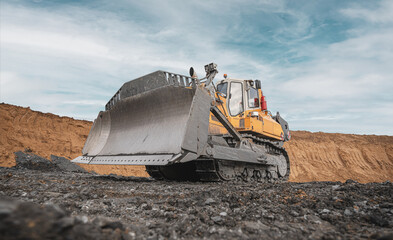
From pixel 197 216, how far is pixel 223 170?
3.81 m

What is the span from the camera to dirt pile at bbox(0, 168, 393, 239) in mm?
1462

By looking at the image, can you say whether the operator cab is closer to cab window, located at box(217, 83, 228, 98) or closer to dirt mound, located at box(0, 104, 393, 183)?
cab window, located at box(217, 83, 228, 98)

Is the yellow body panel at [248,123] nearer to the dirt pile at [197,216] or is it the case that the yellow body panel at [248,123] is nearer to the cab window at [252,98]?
the cab window at [252,98]

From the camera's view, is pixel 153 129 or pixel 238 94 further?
pixel 238 94

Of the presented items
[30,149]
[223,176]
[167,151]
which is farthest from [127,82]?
[30,149]

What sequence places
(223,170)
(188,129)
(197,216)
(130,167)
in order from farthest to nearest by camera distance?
(130,167) < (223,170) < (188,129) < (197,216)

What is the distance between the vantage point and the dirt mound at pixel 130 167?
43.8ft

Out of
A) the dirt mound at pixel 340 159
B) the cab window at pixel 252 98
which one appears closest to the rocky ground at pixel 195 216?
the cab window at pixel 252 98

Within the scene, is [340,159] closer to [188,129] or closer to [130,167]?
[130,167]

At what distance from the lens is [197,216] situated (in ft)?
9.45

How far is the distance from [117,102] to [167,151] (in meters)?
2.49

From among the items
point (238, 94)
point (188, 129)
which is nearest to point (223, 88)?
point (238, 94)

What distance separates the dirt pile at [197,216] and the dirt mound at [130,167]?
1008cm

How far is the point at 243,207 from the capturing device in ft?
11.1
